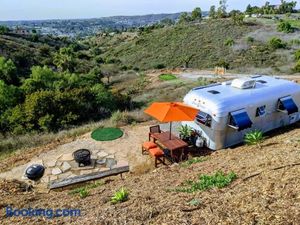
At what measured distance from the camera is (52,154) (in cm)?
1248

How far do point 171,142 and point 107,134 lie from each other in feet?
11.4

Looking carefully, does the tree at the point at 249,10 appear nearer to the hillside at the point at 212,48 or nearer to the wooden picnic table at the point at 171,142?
the hillside at the point at 212,48

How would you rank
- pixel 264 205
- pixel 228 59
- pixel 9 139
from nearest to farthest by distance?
pixel 264 205 < pixel 9 139 < pixel 228 59

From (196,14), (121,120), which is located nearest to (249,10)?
(196,14)

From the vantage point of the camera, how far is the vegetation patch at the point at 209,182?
7129 mm

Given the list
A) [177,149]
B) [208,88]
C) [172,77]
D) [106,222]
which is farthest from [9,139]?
[172,77]

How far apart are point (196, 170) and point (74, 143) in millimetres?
6230

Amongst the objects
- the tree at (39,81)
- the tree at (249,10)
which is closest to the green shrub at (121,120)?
the tree at (39,81)

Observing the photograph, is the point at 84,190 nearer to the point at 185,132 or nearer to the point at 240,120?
the point at 185,132

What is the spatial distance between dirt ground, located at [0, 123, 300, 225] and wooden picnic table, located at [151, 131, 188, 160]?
5.32ft

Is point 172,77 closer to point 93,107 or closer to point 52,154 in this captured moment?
point 93,107

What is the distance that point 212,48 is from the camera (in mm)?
54750

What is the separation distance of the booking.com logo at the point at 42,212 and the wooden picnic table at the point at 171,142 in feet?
17.0

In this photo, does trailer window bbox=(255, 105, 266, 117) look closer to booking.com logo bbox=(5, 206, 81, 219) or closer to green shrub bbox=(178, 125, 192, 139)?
green shrub bbox=(178, 125, 192, 139)
